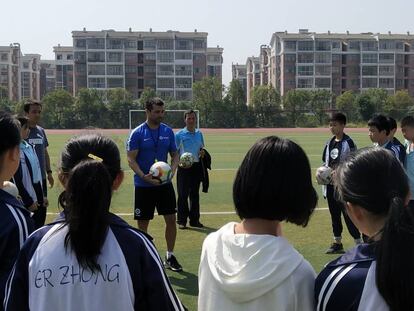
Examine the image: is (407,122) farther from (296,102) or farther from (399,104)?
(399,104)

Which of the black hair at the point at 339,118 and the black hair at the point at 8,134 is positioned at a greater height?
the black hair at the point at 339,118

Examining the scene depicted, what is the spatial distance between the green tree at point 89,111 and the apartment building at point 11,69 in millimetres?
58540

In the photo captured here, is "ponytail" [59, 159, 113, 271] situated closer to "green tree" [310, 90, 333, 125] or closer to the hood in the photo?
the hood

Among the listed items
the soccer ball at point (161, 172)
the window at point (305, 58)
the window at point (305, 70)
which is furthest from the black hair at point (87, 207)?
the window at point (305, 58)

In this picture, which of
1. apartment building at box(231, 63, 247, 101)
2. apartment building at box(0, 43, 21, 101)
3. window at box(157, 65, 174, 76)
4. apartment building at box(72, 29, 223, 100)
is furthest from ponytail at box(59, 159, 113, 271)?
apartment building at box(231, 63, 247, 101)

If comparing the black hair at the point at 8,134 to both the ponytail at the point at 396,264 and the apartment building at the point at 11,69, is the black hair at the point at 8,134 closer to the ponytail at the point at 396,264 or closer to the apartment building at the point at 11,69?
the ponytail at the point at 396,264

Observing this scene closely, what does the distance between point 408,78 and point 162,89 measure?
47.4 meters

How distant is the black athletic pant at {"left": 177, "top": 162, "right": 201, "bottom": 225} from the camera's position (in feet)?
32.2

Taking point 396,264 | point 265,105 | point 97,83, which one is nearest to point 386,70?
point 265,105

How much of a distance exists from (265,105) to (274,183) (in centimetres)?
6614

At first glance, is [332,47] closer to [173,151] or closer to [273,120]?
[273,120]

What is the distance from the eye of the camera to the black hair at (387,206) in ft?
6.06

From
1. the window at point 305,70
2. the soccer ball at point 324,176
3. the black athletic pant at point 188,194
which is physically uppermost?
the window at point 305,70

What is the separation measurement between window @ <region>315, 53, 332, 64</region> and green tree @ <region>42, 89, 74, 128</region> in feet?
194
